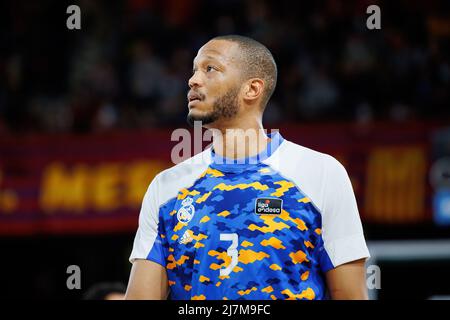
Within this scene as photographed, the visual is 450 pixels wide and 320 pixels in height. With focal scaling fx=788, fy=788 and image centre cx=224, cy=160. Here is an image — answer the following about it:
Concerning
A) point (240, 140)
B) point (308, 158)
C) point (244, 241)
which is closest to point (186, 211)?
point (244, 241)

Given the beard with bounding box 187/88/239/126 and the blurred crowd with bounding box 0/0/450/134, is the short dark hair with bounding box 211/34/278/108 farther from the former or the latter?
the blurred crowd with bounding box 0/0/450/134

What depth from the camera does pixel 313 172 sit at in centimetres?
320

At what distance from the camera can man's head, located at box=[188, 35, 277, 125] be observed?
3322 millimetres

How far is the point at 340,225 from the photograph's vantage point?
3.08m

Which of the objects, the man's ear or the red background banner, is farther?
the red background banner

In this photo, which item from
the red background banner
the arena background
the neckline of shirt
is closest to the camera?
the neckline of shirt

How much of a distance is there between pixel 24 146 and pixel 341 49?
12.2ft

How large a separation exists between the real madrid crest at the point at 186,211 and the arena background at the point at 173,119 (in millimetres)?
4986

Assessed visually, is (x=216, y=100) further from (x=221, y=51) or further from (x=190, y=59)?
(x=190, y=59)

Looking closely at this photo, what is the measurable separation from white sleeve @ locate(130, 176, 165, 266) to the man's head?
0.38 m

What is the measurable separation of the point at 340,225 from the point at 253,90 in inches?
29.1

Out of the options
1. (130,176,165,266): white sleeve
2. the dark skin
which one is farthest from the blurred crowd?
(130,176,165,266): white sleeve

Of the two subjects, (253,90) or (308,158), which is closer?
(308,158)
